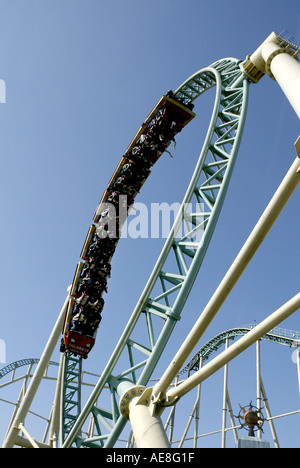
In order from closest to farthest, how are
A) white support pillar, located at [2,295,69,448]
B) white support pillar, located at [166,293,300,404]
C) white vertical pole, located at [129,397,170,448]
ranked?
white support pillar, located at [166,293,300,404] < white vertical pole, located at [129,397,170,448] < white support pillar, located at [2,295,69,448]

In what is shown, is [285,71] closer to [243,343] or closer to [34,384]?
[243,343]

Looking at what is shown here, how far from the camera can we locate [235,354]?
314 centimetres

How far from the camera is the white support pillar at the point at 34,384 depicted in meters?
8.27

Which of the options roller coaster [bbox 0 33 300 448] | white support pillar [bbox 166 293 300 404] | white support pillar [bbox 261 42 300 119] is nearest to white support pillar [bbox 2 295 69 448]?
roller coaster [bbox 0 33 300 448]

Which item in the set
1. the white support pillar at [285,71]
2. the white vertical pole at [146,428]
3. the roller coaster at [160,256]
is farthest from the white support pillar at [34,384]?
the white support pillar at [285,71]

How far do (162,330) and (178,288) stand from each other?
0.65 metres

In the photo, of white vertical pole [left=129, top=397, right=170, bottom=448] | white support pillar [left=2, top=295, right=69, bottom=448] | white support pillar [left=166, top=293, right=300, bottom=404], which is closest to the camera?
white support pillar [left=166, top=293, right=300, bottom=404]

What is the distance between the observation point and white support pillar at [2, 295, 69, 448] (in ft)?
27.1

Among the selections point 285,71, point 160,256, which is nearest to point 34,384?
point 160,256

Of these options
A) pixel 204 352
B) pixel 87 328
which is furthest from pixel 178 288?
pixel 204 352

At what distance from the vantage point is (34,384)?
8773mm

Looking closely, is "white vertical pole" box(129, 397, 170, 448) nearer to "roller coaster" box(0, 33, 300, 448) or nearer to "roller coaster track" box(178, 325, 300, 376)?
"roller coaster" box(0, 33, 300, 448)

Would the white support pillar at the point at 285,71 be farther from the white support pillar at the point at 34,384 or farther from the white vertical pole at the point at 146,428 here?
the white support pillar at the point at 34,384
